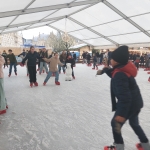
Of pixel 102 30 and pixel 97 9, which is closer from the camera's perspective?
pixel 97 9

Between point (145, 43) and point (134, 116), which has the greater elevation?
point (145, 43)

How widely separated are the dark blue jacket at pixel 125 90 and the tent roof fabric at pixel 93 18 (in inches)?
192

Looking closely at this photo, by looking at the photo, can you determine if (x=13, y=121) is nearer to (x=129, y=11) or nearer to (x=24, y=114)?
(x=24, y=114)

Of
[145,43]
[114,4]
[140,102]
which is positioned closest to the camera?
[140,102]

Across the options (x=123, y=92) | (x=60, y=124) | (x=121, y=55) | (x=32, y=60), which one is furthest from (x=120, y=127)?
(x=32, y=60)

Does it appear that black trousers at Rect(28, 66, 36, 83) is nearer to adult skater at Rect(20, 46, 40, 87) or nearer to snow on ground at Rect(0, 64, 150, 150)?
adult skater at Rect(20, 46, 40, 87)

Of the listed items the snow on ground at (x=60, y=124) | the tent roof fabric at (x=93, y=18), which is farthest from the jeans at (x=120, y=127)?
the tent roof fabric at (x=93, y=18)

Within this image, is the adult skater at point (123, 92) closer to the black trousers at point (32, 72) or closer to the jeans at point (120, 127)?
the jeans at point (120, 127)

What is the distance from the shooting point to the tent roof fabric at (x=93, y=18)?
8.66 metres

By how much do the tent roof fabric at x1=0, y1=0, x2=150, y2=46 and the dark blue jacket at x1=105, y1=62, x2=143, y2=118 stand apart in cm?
488

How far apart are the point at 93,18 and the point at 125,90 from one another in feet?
41.2

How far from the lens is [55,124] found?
3.27 metres

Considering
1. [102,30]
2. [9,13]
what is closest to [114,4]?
[102,30]

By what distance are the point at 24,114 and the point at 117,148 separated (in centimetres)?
227
